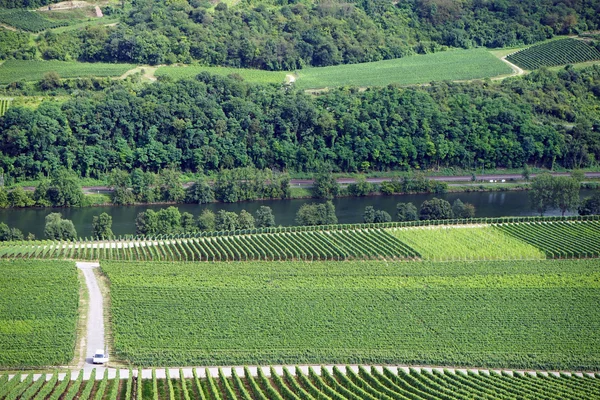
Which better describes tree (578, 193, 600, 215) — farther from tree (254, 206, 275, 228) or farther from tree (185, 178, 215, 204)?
tree (185, 178, 215, 204)

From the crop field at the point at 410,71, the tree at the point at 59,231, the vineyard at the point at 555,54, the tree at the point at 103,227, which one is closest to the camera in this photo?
the tree at the point at 59,231

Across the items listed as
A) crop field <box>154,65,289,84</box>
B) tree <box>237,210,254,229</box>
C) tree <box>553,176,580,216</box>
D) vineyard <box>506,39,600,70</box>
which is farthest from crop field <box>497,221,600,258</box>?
vineyard <box>506,39,600,70</box>

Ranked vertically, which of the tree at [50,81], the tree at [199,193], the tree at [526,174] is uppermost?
the tree at [50,81]

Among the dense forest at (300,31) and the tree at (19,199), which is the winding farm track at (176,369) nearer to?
the tree at (19,199)

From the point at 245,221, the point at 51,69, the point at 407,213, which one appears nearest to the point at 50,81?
the point at 51,69

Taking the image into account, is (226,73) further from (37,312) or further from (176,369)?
(176,369)

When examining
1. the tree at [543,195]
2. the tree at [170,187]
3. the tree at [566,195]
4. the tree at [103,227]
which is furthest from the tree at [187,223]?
the tree at [566,195]

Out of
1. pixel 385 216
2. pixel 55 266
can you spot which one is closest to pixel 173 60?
pixel 385 216
